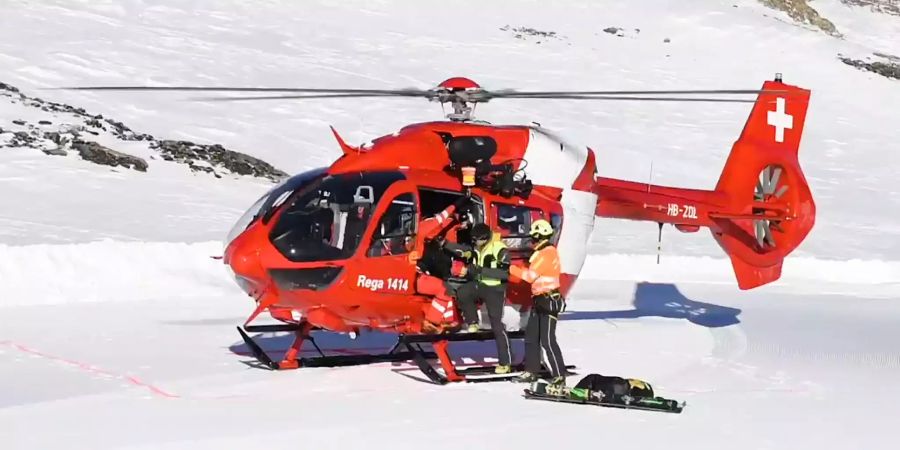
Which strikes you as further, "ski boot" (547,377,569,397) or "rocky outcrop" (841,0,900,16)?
"rocky outcrop" (841,0,900,16)

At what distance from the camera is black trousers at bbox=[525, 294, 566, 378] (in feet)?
28.9

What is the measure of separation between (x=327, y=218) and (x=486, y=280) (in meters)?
1.43

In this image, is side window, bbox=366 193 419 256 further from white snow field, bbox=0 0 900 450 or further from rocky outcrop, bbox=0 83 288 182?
rocky outcrop, bbox=0 83 288 182

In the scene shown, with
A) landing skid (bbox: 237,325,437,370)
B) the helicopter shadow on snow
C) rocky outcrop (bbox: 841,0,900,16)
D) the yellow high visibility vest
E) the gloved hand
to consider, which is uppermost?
rocky outcrop (bbox: 841,0,900,16)

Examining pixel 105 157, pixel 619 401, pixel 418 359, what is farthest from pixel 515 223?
pixel 105 157

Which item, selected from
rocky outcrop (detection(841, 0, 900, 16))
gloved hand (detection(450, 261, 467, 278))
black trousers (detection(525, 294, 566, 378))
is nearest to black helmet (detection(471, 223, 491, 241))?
gloved hand (detection(450, 261, 467, 278))

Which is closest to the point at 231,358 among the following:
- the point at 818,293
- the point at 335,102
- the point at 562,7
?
the point at 818,293

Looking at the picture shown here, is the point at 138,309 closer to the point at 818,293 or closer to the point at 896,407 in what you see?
the point at 896,407

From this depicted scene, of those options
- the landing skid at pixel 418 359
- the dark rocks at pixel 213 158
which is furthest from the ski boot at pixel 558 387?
the dark rocks at pixel 213 158

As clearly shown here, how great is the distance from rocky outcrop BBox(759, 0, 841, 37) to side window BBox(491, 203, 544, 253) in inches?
1688

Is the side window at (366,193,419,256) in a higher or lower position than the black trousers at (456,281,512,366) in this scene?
higher

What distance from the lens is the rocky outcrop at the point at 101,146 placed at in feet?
70.4

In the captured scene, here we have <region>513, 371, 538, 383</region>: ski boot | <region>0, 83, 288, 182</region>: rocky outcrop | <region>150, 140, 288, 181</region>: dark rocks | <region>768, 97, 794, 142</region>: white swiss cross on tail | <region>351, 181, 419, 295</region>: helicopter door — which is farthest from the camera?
<region>150, 140, 288, 181</region>: dark rocks

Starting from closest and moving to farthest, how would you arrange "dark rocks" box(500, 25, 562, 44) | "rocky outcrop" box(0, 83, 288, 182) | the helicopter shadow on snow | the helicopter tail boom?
the helicopter tail boom
the helicopter shadow on snow
"rocky outcrop" box(0, 83, 288, 182)
"dark rocks" box(500, 25, 562, 44)
